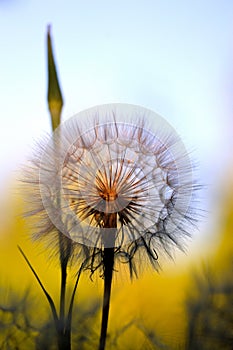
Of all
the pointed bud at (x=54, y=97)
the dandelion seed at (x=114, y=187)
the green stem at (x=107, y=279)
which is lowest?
the green stem at (x=107, y=279)

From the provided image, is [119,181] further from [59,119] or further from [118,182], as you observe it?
[59,119]

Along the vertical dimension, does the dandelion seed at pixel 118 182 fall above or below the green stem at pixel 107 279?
above

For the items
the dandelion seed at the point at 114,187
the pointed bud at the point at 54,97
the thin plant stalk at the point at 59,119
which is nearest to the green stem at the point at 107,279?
the dandelion seed at the point at 114,187

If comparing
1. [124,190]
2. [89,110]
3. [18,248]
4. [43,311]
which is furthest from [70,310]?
[89,110]

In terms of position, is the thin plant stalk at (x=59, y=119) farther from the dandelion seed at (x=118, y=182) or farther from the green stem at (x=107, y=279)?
the green stem at (x=107, y=279)

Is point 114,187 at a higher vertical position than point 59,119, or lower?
lower

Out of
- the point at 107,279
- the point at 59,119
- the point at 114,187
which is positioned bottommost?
the point at 107,279

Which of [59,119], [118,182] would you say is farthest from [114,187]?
[59,119]

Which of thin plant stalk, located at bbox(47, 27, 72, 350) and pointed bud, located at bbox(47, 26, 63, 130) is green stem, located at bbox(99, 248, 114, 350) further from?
pointed bud, located at bbox(47, 26, 63, 130)
